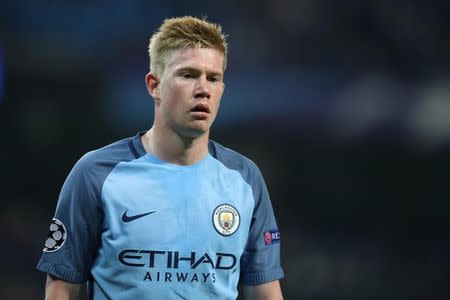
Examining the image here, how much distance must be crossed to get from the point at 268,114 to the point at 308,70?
408mm

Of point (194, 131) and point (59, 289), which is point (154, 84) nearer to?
point (194, 131)

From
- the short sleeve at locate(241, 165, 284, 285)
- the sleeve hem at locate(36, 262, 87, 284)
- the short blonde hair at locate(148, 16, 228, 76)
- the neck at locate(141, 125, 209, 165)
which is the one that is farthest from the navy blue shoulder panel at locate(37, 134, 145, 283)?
the short sleeve at locate(241, 165, 284, 285)

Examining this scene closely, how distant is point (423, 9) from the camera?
593 cm

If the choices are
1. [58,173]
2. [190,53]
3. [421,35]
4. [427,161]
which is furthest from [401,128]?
[190,53]

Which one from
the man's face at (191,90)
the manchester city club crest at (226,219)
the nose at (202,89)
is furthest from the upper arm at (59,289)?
the nose at (202,89)

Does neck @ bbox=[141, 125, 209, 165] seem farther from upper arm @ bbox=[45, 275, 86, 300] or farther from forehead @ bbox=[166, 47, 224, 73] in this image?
upper arm @ bbox=[45, 275, 86, 300]

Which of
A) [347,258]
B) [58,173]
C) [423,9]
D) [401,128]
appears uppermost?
[423,9]

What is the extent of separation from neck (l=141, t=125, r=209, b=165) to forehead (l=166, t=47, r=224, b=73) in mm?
217

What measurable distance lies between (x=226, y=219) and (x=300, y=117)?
9.81 ft

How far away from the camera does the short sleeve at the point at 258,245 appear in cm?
298

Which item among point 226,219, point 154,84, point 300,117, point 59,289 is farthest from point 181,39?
point 300,117

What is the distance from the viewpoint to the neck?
286 cm

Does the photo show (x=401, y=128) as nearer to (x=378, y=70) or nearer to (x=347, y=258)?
(x=378, y=70)

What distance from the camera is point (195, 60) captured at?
2.80 m
